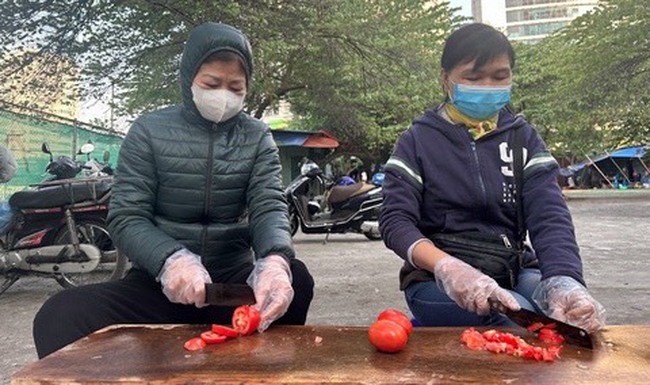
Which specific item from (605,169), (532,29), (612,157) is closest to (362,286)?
(612,157)

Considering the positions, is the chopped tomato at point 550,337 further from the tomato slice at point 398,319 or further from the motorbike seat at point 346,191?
the motorbike seat at point 346,191

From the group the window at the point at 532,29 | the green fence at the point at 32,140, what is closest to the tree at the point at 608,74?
the green fence at the point at 32,140

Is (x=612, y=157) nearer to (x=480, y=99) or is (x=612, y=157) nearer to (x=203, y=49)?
(x=480, y=99)

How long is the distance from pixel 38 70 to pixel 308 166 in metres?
3.93

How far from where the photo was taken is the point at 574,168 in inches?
1164

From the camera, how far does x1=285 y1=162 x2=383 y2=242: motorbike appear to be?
25.8ft

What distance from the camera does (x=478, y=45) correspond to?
6.59 feet

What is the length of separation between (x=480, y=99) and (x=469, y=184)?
314 mm

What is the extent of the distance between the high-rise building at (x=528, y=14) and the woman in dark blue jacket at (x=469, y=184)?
68552mm

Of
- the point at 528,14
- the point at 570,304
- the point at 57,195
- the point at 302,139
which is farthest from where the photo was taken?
the point at 528,14

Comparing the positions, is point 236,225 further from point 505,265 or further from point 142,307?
point 505,265

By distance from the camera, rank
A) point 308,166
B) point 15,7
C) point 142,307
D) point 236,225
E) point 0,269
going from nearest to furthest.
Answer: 1. point 142,307
2. point 236,225
3. point 0,269
4. point 15,7
5. point 308,166

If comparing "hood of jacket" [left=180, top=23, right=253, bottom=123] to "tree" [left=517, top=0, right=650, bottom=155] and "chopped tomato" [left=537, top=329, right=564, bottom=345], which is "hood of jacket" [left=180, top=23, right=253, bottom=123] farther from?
"tree" [left=517, top=0, right=650, bottom=155]

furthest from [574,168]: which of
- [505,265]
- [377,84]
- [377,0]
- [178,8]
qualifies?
[505,265]
